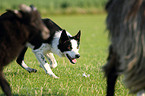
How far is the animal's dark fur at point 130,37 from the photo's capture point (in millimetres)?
2928

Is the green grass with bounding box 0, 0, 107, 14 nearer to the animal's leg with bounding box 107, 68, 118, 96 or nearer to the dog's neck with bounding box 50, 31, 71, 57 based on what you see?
the dog's neck with bounding box 50, 31, 71, 57

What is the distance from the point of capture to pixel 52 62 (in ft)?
21.0

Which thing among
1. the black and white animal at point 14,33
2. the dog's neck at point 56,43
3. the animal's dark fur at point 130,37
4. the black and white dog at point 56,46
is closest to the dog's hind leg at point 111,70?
the animal's dark fur at point 130,37

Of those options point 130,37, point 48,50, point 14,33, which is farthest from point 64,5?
point 130,37

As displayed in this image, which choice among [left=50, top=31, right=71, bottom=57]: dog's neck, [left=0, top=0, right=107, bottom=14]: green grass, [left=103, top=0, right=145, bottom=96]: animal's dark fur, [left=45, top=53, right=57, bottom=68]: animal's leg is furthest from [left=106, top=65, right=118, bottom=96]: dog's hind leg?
[left=0, top=0, right=107, bottom=14]: green grass

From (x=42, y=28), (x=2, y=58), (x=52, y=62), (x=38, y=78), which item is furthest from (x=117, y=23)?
(x=52, y=62)

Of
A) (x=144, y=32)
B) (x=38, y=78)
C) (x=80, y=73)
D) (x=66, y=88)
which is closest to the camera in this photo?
(x=144, y=32)

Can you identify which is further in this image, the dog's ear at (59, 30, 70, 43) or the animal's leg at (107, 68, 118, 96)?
the dog's ear at (59, 30, 70, 43)

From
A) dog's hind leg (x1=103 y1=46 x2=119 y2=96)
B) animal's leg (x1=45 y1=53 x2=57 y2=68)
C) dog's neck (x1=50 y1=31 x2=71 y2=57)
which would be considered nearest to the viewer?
dog's hind leg (x1=103 y1=46 x2=119 y2=96)

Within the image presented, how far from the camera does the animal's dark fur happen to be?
293 centimetres

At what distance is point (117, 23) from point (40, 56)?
309 centimetres

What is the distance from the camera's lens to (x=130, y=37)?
2.97 meters

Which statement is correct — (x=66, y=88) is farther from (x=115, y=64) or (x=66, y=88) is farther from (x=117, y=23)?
(x=117, y=23)

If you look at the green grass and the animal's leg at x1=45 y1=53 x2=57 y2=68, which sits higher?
the green grass
